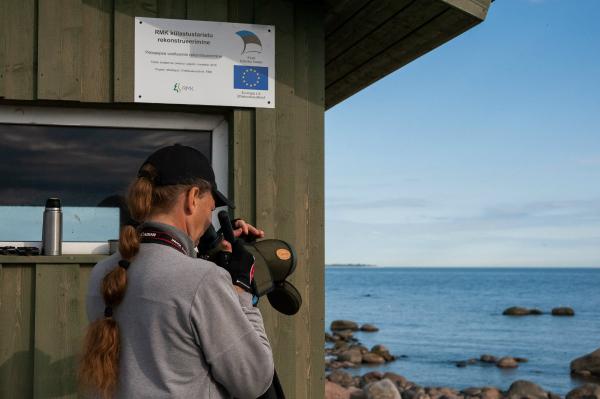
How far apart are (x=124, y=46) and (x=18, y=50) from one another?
1.76 ft

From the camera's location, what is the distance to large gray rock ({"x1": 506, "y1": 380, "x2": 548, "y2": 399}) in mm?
14930

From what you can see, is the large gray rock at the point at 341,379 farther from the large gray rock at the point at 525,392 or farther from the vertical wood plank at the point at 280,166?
the vertical wood plank at the point at 280,166

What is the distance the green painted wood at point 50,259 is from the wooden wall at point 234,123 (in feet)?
0.12

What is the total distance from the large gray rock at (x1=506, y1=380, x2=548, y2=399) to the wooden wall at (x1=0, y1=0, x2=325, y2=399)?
11.9 meters

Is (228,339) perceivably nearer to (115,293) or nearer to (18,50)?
(115,293)

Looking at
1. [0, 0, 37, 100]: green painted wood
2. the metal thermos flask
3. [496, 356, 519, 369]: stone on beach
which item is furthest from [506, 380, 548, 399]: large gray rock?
[0, 0, 37, 100]: green painted wood

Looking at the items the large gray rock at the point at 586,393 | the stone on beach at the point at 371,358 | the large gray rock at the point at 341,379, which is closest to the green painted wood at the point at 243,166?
the large gray rock at the point at 341,379

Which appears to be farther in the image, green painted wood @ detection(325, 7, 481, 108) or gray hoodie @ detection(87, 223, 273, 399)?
green painted wood @ detection(325, 7, 481, 108)

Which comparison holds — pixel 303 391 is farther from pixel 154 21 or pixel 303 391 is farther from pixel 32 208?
pixel 154 21

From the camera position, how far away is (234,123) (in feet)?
A: 13.4

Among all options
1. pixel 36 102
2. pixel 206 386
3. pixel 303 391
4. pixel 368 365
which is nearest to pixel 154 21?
pixel 36 102

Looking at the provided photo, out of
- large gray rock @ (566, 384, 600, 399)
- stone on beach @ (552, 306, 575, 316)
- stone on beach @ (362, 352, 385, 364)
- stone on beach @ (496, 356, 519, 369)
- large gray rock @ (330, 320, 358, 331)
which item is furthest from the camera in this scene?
stone on beach @ (552, 306, 575, 316)

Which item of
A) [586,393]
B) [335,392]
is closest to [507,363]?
[586,393]

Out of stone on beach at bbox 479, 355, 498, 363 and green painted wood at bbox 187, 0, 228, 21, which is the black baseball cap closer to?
green painted wood at bbox 187, 0, 228, 21
